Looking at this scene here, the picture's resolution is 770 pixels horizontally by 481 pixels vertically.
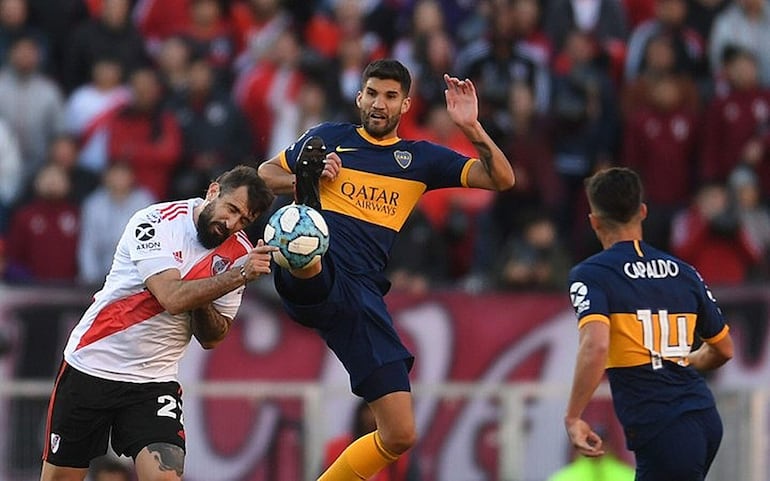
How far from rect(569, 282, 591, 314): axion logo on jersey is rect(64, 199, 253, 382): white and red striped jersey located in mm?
1818

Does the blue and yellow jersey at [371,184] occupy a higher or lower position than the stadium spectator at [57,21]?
lower

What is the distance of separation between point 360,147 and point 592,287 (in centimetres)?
162

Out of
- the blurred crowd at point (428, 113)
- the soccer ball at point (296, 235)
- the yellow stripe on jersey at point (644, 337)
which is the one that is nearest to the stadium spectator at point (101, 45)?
the blurred crowd at point (428, 113)

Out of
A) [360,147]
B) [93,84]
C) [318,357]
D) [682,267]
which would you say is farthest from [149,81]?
[682,267]

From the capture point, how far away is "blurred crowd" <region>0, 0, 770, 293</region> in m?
15.5

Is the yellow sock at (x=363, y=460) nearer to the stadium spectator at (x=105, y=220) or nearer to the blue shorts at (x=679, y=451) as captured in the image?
the blue shorts at (x=679, y=451)

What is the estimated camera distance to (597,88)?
16.9 m

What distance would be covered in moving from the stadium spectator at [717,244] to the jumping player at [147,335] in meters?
6.74

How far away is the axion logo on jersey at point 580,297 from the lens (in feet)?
30.8

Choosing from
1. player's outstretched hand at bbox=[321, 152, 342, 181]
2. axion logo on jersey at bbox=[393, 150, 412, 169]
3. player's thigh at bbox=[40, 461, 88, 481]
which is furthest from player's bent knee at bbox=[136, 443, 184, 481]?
axion logo on jersey at bbox=[393, 150, 412, 169]

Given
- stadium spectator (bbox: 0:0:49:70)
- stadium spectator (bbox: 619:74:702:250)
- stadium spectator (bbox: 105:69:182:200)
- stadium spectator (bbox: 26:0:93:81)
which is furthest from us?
stadium spectator (bbox: 26:0:93:81)

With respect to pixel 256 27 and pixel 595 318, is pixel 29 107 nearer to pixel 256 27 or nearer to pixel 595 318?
pixel 256 27

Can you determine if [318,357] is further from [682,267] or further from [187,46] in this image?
[682,267]

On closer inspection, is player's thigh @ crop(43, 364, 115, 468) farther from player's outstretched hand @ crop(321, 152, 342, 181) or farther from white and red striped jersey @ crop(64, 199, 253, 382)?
player's outstretched hand @ crop(321, 152, 342, 181)
